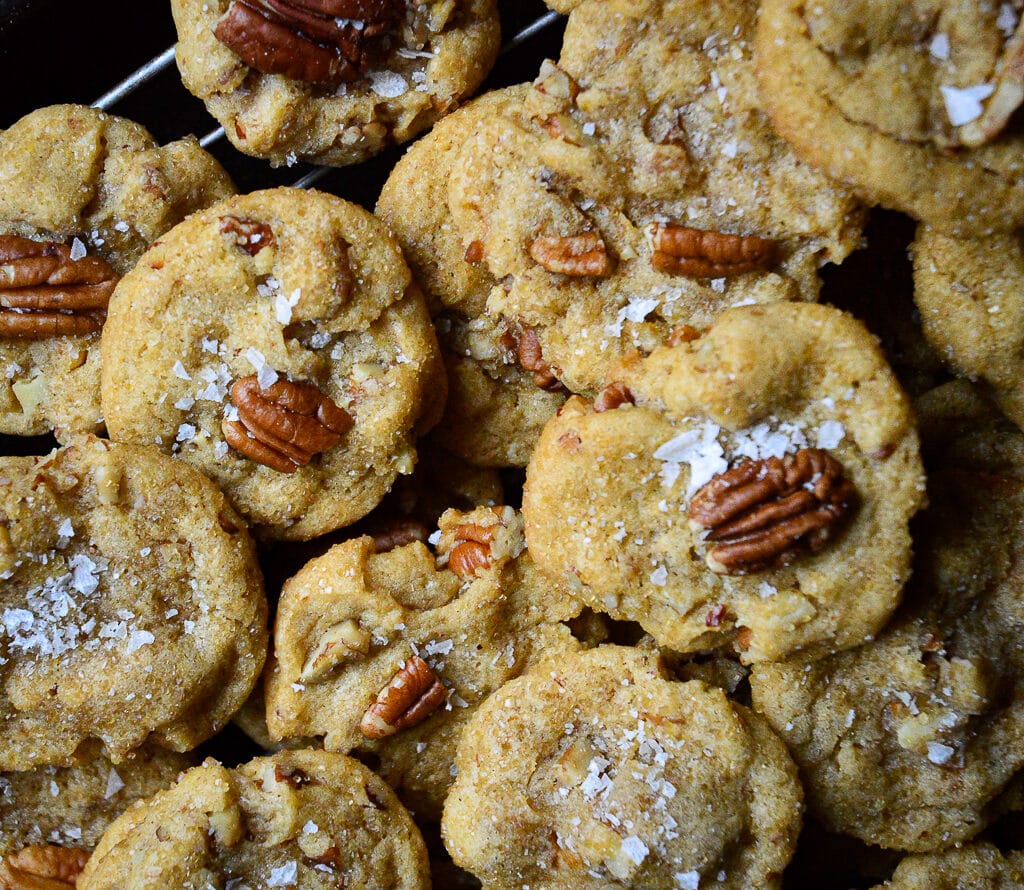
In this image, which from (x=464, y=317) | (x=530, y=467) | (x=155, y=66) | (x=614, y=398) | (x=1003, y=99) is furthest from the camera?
(x=155, y=66)

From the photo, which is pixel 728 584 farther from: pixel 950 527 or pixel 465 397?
pixel 465 397

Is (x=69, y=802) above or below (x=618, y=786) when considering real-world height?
above

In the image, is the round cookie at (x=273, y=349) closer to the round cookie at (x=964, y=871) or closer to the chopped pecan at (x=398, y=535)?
the chopped pecan at (x=398, y=535)

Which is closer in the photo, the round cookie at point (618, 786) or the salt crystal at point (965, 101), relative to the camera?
the salt crystal at point (965, 101)

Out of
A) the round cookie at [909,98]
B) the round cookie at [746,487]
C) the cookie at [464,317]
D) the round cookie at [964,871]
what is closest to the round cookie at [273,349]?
the cookie at [464,317]

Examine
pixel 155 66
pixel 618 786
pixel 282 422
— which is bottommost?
pixel 618 786

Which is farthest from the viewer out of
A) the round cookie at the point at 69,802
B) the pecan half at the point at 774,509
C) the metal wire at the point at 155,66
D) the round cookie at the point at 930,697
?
the metal wire at the point at 155,66

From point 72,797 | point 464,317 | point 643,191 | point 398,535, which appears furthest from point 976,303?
point 72,797

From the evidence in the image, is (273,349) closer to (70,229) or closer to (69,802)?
(70,229)
